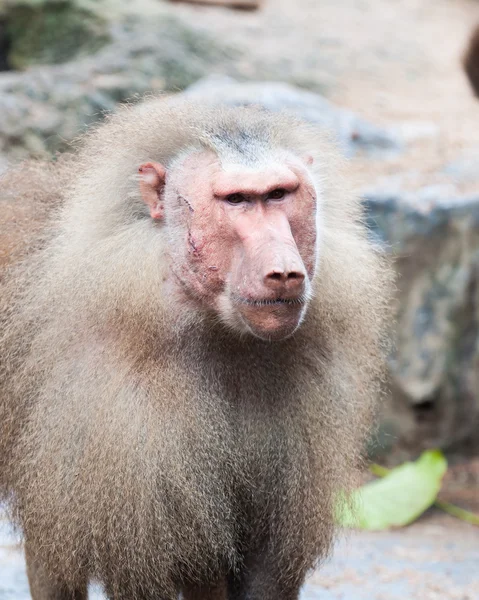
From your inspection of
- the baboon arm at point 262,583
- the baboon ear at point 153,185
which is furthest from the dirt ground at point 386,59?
the baboon arm at point 262,583

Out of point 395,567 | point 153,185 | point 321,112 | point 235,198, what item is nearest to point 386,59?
point 321,112

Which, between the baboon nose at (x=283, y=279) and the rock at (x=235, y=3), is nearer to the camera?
the baboon nose at (x=283, y=279)

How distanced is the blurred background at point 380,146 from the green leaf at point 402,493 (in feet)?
0.21

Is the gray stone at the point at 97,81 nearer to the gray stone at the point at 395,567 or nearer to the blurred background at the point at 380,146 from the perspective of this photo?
the blurred background at the point at 380,146

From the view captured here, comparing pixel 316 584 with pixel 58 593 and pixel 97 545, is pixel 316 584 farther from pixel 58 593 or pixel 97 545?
pixel 97 545

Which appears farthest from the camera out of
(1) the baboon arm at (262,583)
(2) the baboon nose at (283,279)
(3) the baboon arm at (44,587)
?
(3) the baboon arm at (44,587)

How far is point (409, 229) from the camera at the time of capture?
5.59 meters

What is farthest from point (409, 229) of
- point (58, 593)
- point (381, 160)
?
point (58, 593)

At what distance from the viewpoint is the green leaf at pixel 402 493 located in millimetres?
5215

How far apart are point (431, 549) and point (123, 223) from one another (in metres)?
2.86

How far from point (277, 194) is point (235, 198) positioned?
0.13 m

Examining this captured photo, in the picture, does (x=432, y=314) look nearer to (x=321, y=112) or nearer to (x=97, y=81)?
(x=321, y=112)

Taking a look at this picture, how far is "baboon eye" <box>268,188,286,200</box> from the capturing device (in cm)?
288

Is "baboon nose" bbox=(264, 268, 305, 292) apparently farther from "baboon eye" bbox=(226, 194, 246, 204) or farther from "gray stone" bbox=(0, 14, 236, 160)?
"gray stone" bbox=(0, 14, 236, 160)
